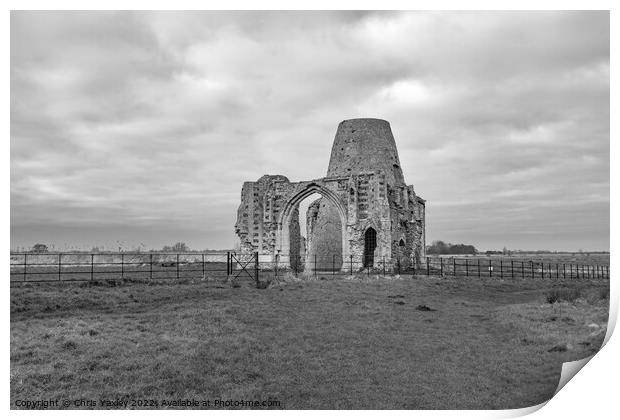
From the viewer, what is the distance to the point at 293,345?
38.1ft

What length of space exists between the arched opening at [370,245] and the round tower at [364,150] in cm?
350

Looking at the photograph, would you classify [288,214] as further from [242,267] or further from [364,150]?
[364,150]

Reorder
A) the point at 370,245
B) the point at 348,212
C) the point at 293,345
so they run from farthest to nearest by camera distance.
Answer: the point at 370,245 < the point at 348,212 < the point at 293,345

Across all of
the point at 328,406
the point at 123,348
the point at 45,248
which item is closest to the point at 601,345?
the point at 328,406

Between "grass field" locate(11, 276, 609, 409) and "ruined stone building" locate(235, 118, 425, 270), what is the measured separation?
9649 mm

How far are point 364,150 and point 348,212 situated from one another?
198 inches

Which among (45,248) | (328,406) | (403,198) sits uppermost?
(403,198)

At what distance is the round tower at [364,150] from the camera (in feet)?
103

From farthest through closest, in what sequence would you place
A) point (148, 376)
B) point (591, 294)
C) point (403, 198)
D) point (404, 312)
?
point (403, 198) < point (591, 294) < point (404, 312) < point (148, 376)

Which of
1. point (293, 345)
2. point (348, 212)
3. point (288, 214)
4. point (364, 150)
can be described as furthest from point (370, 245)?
A: point (293, 345)

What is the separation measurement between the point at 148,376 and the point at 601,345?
9.13 metres

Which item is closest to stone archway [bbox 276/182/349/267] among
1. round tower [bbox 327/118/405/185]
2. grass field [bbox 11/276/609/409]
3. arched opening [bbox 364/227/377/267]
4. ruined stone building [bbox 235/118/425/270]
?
ruined stone building [bbox 235/118/425/270]

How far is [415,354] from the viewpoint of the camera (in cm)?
1116

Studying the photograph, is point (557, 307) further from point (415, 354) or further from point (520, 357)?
point (415, 354)
